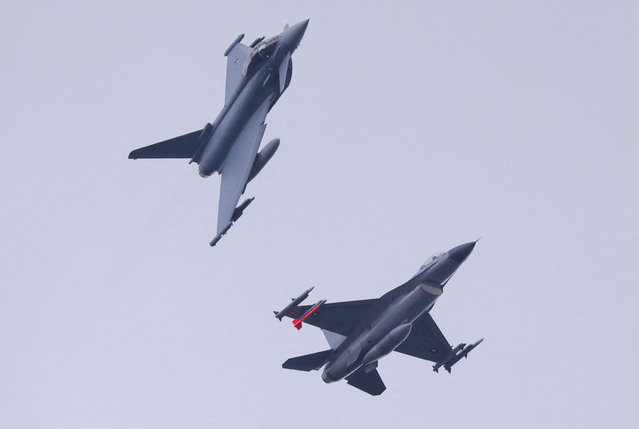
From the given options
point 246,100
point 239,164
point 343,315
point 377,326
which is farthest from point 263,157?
point 377,326

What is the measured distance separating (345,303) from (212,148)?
37.8 feet

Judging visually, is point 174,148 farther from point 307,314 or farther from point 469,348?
point 469,348

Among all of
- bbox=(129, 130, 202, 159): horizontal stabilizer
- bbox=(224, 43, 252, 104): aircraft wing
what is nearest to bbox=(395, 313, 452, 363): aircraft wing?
bbox=(129, 130, 202, 159): horizontal stabilizer

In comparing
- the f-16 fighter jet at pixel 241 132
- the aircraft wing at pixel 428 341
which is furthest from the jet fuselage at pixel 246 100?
the aircraft wing at pixel 428 341

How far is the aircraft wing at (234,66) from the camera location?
6225 centimetres

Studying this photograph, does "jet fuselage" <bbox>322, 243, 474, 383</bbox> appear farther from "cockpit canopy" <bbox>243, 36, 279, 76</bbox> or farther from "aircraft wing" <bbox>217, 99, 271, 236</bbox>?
"cockpit canopy" <bbox>243, 36, 279, 76</bbox>

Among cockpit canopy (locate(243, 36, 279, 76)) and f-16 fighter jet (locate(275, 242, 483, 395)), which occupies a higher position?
cockpit canopy (locate(243, 36, 279, 76))

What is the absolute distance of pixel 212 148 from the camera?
60.8 meters

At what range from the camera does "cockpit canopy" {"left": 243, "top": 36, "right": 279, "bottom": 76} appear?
194 feet

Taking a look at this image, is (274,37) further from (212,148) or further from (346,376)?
(346,376)

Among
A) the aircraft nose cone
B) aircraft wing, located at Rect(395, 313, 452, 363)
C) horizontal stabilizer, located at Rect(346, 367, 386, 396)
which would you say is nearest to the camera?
the aircraft nose cone

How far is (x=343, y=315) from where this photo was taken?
59.0 metres

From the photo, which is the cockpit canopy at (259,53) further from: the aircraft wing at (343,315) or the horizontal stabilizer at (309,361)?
the horizontal stabilizer at (309,361)

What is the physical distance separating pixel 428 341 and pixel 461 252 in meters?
8.55
